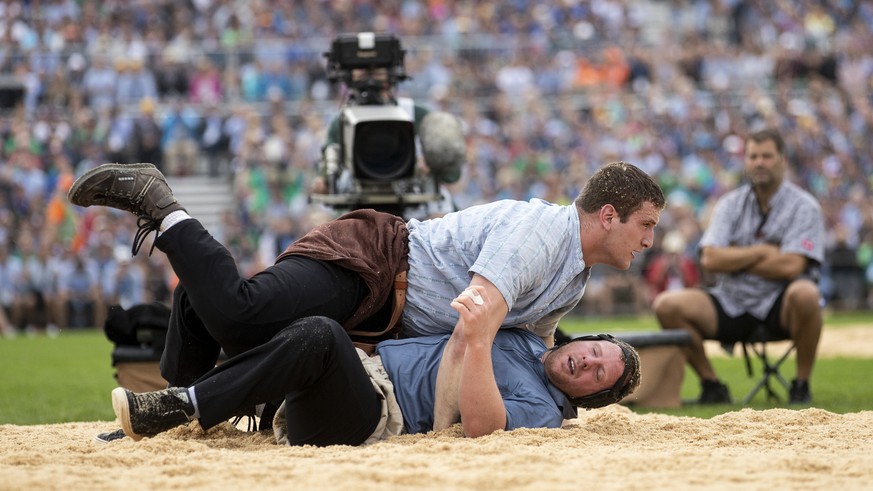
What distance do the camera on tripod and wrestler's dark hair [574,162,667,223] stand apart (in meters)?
3.35

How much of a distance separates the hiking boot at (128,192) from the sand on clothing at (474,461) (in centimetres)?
98

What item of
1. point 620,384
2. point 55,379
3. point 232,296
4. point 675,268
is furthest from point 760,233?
point 675,268

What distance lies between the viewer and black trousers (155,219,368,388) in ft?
16.0

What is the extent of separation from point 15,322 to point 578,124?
34.5ft

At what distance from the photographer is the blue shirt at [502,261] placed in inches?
195

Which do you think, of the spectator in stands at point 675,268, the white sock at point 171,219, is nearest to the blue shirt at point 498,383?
the white sock at point 171,219

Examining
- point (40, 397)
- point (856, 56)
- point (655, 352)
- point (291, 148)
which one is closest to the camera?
point (655, 352)

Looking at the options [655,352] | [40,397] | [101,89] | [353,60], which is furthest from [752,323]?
[101,89]

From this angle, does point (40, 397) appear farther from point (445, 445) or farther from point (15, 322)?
point (15, 322)

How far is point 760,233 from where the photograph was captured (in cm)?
846

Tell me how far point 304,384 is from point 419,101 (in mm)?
15116

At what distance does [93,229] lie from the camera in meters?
18.0

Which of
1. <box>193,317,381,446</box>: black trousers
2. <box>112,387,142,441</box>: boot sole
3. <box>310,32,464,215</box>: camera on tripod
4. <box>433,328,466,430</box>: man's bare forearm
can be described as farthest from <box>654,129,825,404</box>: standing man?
<box>112,387,142,441</box>: boot sole

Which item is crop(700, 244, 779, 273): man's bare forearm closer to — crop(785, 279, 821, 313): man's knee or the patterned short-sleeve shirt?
the patterned short-sleeve shirt
